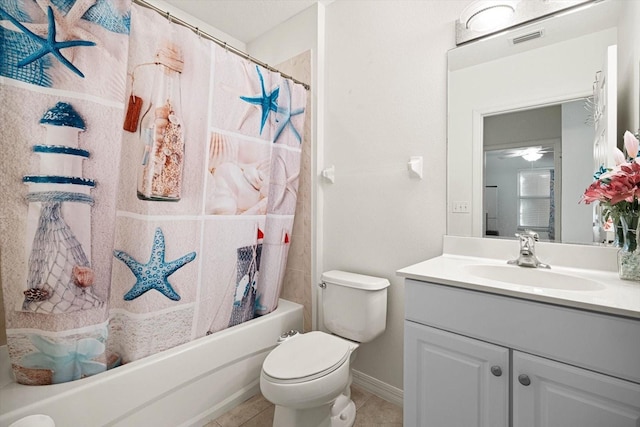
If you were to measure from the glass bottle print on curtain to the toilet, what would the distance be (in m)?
0.93

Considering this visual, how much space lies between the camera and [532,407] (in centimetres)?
90

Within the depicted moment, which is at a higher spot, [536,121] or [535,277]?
[536,121]

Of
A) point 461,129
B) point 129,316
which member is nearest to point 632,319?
point 461,129

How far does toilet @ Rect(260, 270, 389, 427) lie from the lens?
4.05 ft

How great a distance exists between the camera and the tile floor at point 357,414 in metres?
1.56

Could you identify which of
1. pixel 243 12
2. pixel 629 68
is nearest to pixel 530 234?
pixel 629 68

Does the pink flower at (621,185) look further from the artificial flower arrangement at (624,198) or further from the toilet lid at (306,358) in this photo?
the toilet lid at (306,358)

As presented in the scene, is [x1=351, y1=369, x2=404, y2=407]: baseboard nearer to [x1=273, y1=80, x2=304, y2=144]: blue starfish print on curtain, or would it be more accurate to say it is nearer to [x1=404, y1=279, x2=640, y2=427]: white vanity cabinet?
[x1=404, y1=279, x2=640, y2=427]: white vanity cabinet

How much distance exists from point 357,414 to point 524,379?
3.40 ft

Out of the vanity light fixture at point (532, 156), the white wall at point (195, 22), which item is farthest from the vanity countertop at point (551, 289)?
the white wall at point (195, 22)

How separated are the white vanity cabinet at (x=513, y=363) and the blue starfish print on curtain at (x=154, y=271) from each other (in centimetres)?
109

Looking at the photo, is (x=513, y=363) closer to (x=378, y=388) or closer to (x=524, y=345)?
(x=524, y=345)

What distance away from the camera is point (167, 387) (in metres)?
1.36

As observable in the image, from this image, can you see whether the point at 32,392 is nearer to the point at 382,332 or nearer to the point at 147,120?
the point at 147,120
